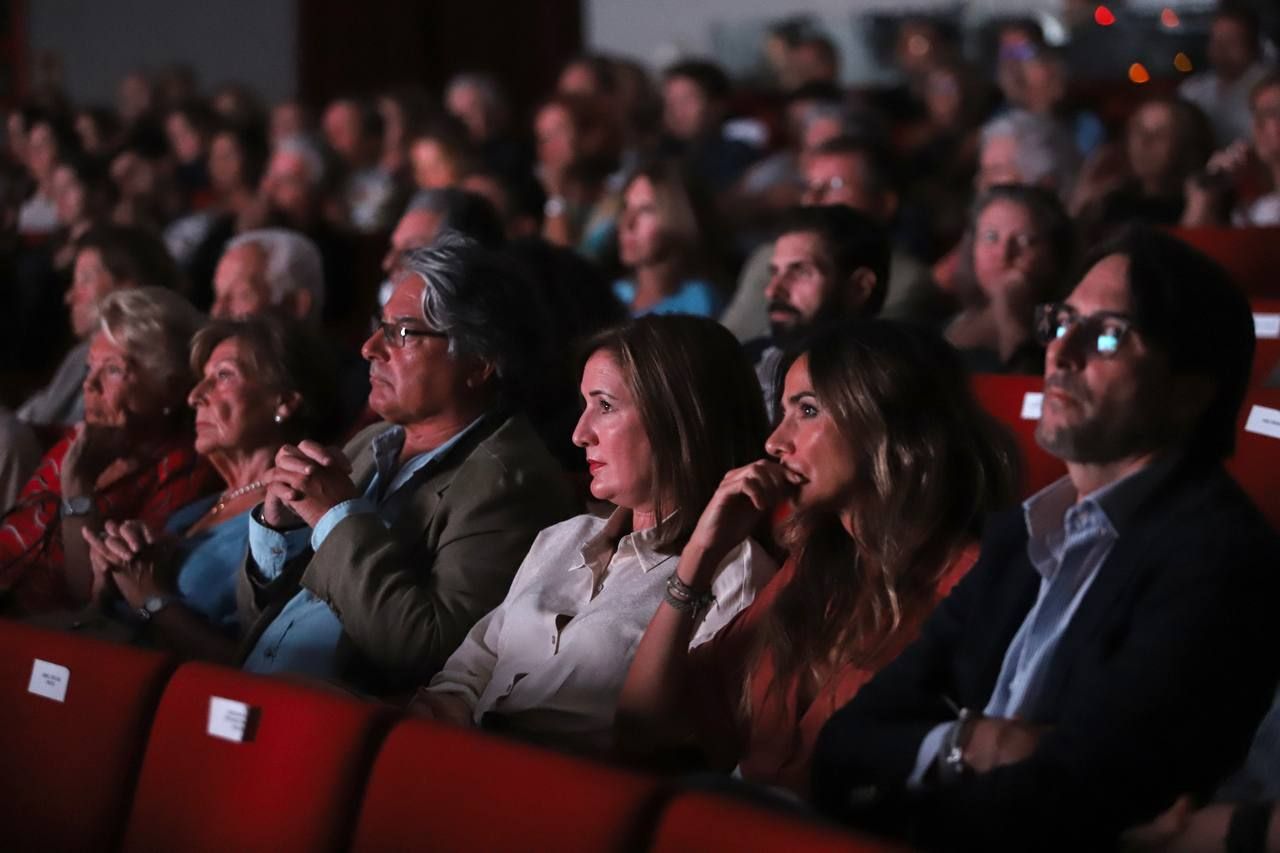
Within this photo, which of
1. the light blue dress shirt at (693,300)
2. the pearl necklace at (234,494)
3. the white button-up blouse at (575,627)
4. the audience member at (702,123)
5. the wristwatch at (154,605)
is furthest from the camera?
the audience member at (702,123)

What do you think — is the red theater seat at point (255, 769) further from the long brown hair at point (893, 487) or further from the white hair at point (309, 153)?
the white hair at point (309, 153)

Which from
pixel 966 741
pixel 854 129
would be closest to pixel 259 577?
pixel 966 741

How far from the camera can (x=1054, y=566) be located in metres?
1.51

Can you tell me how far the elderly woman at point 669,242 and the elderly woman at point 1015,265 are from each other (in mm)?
796

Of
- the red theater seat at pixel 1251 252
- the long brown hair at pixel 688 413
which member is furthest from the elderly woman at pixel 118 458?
the red theater seat at pixel 1251 252

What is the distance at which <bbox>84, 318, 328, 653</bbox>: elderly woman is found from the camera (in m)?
2.54

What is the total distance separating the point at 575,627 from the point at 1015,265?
5.18 feet

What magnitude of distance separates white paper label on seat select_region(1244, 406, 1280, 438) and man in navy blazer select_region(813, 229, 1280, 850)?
2.50ft

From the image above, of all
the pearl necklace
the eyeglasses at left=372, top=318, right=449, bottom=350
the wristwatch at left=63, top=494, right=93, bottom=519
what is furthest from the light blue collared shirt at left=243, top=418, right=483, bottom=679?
the wristwatch at left=63, top=494, right=93, bottom=519

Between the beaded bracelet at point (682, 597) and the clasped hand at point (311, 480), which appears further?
the clasped hand at point (311, 480)

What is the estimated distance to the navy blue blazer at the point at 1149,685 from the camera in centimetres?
136

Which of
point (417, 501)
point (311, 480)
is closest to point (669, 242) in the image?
point (417, 501)

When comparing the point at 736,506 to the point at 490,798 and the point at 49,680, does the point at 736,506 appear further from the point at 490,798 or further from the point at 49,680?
the point at 49,680

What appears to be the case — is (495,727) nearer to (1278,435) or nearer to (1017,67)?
(1278,435)
